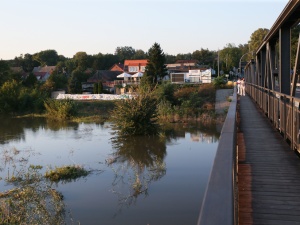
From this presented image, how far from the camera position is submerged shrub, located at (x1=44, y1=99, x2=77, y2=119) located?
40.9 m

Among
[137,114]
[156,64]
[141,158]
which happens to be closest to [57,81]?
[156,64]

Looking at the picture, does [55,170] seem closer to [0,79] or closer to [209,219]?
[209,219]

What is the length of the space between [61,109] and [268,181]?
123ft

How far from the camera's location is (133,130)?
25375 mm

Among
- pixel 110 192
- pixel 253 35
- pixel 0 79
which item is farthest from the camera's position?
pixel 253 35

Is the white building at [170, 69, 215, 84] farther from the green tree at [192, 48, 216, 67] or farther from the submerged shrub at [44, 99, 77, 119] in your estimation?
the green tree at [192, 48, 216, 67]

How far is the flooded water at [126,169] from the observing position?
36.2 ft

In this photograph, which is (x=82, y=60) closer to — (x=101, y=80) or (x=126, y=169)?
(x=101, y=80)

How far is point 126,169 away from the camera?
1620cm

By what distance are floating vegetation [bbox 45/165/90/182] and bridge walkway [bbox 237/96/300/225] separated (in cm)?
821

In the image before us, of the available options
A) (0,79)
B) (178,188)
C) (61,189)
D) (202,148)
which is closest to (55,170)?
(61,189)

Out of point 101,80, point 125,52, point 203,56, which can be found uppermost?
point 125,52

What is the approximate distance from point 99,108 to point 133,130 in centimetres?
2025

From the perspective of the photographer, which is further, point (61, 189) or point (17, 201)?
point (61, 189)
